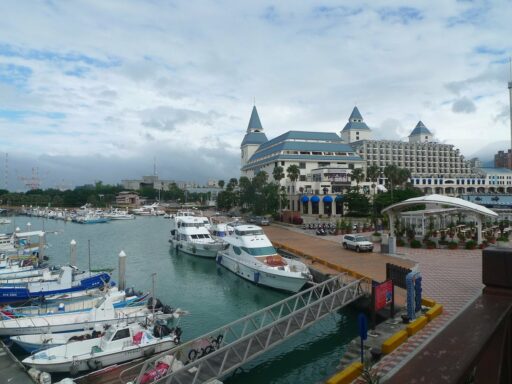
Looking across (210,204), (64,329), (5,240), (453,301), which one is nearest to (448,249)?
(453,301)

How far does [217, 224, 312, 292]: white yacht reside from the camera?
26562 mm

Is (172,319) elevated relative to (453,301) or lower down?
lower down

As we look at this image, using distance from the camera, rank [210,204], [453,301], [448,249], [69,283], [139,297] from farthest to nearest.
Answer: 1. [210,204]
2. [448,249]
3. [69,283]
4. [139,297]
5. [453,301]

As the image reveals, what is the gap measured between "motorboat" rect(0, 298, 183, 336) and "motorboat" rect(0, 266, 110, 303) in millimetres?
5607

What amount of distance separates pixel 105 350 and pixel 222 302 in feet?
35.5

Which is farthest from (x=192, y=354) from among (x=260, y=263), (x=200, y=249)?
(x=200, y=249)

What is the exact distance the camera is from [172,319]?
2184 centimetres

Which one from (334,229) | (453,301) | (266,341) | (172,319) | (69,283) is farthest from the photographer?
(334,229)

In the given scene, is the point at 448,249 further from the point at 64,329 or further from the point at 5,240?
the point at 5,240

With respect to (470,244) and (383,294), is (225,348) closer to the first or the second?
(383,294)

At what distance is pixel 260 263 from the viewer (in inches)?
1144

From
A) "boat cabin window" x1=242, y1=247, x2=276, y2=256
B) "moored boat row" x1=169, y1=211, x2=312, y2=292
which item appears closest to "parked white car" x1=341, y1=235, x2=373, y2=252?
"moored boat row" x1=169, y1=211, x2=312, y2=292

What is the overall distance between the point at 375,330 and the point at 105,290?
16.8 meters

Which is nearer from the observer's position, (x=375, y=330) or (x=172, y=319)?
(x=375, y=330)
